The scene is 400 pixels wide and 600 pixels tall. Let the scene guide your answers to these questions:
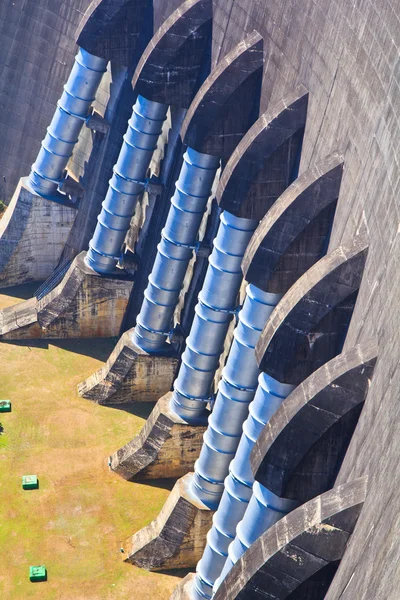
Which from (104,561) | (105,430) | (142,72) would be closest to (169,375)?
(105,430)

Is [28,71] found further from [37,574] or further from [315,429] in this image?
[315,429]

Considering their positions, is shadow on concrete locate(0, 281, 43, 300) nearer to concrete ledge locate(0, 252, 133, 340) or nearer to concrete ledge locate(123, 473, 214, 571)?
concrete ledge locate(0, 252, 133, 340)

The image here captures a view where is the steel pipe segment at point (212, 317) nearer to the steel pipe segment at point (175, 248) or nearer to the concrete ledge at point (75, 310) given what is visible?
the steel pipe segment at point (175, 248)

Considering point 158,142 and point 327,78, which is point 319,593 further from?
point 158,142

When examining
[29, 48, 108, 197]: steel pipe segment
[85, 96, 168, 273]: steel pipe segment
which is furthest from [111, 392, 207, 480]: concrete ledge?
[29, 48, 108, 197]: steel pipe segment

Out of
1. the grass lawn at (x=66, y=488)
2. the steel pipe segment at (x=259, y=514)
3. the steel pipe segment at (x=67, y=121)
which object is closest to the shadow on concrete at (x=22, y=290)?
the grass lawn at (x=66, y=488)

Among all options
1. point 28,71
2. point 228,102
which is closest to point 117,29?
point 28,71
